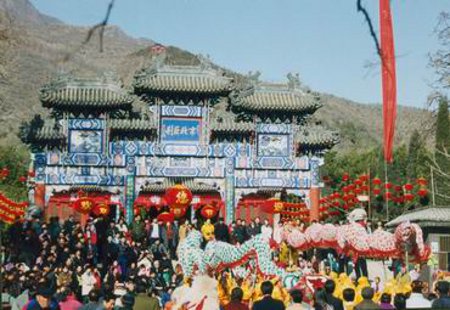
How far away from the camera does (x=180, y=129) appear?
1061 inches

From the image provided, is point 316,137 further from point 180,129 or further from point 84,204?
point 84,204

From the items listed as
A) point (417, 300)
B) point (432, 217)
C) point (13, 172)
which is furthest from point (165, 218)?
point (13, 172)

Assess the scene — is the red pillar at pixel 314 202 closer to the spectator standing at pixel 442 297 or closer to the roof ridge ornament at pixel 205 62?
the roof ridge ornament at pixel 205 62

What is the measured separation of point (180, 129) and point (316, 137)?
516 cm

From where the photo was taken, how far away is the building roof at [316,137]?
27766 millimetres

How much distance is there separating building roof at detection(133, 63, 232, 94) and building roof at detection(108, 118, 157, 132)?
1.26 metres

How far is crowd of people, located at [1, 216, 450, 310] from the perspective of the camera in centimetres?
828

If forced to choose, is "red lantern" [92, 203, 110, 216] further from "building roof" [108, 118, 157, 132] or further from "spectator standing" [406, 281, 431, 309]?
"spectator standing" [406, 281, 431, 309]

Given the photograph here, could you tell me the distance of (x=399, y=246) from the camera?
13562 mm

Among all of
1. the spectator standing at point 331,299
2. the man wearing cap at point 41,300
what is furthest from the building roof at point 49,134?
the man wearing cap at point 41,300

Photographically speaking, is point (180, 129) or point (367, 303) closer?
point (367, 303)

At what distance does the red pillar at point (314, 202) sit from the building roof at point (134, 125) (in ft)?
20.6

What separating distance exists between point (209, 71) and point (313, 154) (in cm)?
505

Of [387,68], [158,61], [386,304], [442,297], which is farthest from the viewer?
[158,61]
